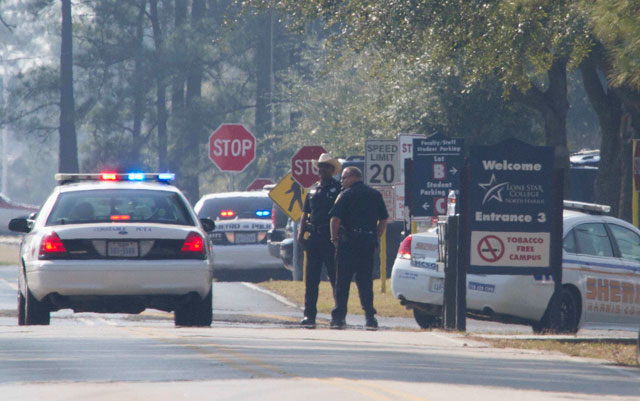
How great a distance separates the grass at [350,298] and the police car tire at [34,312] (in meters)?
5.51

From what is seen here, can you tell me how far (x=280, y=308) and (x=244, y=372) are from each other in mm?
9498

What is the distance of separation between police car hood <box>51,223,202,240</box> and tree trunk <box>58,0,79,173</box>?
33.5 m

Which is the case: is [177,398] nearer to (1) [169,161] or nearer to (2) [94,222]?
(2) [94,222]

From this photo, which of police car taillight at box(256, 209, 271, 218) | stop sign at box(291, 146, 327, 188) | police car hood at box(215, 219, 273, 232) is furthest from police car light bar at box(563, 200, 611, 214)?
police car taillight at box(256, 209, 271, 218)

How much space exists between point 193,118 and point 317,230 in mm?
37322

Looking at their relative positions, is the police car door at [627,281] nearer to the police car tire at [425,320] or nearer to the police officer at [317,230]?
the police car tire at [425,320]

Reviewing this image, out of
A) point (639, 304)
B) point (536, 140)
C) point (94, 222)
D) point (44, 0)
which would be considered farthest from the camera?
point (44, 0)

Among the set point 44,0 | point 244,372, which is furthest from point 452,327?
point 44,0

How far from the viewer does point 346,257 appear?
14508mm

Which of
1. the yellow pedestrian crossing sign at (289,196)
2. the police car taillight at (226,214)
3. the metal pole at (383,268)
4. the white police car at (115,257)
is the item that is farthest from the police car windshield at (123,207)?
the police car taillight at (226,214)

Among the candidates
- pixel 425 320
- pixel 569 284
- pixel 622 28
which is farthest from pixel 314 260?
pixel 622 28

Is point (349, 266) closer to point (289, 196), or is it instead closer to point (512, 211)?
point (512, 211)

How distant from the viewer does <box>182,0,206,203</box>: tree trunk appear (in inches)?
2018

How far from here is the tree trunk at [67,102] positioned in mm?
46406
